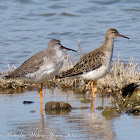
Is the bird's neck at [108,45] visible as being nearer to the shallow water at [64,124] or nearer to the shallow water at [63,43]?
the shallow water at [63,43]

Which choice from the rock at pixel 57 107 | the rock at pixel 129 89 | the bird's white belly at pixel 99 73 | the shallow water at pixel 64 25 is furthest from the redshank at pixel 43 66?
the shallow water at pixel 64 25

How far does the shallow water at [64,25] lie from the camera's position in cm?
1528

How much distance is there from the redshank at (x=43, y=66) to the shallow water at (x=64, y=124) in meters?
0.56

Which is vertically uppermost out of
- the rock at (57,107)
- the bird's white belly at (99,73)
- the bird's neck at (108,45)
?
the bird's neck at (108,45)

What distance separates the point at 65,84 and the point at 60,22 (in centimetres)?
931

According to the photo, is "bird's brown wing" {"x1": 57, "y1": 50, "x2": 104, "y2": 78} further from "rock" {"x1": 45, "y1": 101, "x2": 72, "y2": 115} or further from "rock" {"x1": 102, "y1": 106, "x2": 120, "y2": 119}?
"rock" {"x1": 102, "y1": 106, "x2": 120, "y2": 119}

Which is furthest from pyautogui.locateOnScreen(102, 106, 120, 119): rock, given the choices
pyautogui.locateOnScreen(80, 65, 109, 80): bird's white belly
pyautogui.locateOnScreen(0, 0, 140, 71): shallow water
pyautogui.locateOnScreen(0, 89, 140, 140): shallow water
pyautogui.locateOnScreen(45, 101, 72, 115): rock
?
pyautogui.locateOnScreen(0, 0, 140, 71): shallow water

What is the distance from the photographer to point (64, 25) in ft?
62.5

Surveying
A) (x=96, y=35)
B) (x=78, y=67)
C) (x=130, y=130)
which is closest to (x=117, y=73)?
(x=78, y=67)

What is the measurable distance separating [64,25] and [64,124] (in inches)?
464

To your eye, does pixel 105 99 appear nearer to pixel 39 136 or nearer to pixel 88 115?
pixel 88 115

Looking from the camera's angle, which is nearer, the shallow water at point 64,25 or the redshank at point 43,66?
the redshank at point 43,66

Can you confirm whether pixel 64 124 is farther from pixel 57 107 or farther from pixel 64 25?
pixel 64 25

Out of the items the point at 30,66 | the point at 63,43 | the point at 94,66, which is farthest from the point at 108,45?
the point at 63,43
